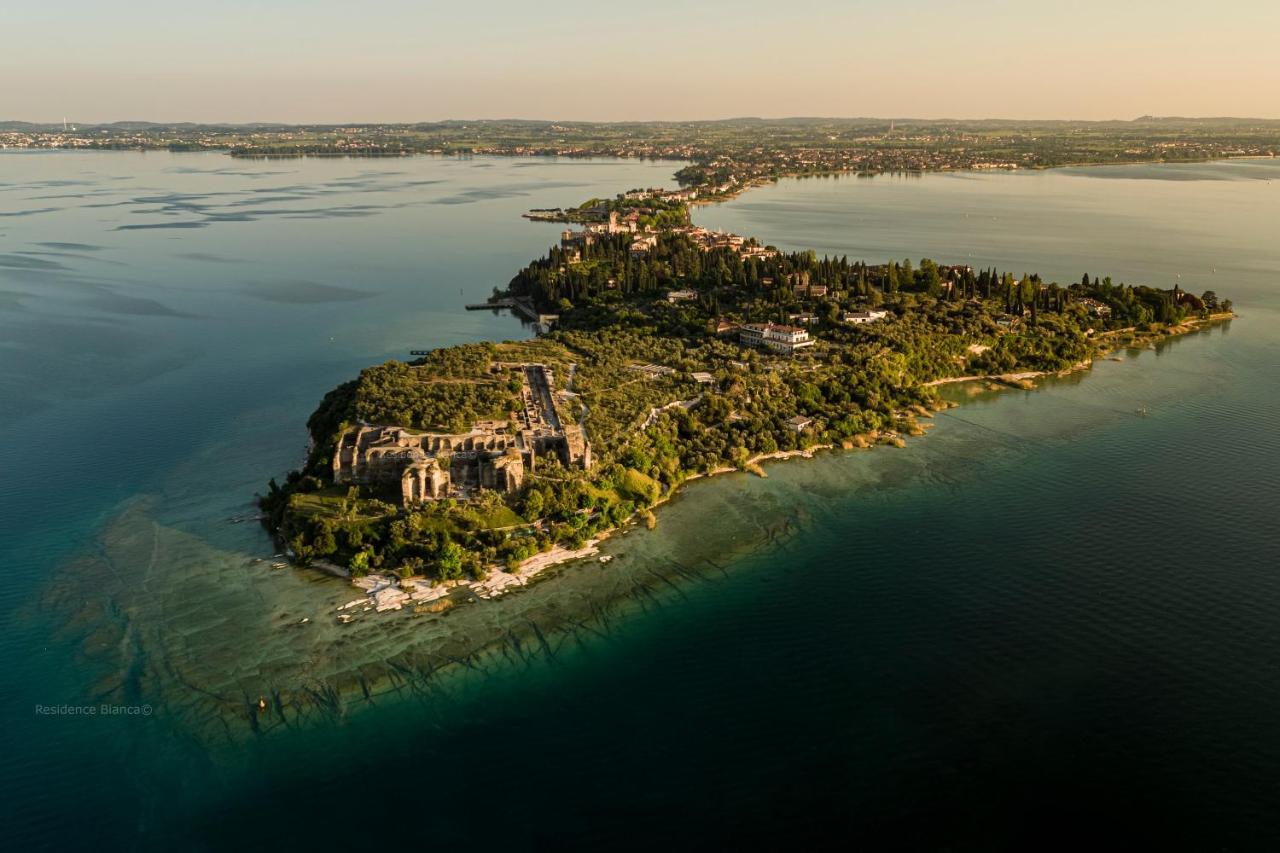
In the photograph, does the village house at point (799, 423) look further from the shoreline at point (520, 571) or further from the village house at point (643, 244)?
the village house at point (643, 244)

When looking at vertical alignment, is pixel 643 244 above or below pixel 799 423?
above

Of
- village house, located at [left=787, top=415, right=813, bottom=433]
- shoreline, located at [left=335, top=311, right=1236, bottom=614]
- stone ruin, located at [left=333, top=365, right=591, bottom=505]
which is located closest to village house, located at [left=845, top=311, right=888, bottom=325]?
shoreline, located at [left=335, top=311, right=1236, bottom=614]

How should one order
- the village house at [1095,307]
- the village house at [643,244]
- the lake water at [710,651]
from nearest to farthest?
the lake water at [710,651], the village house at [1095,307], the village house at [643,244]

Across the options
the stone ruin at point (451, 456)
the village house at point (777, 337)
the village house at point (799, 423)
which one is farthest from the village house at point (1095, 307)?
the stone ruin at point (451, 456)

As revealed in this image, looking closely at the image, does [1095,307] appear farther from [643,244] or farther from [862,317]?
[643,244]

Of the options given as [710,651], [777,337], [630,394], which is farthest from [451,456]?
[777,337]

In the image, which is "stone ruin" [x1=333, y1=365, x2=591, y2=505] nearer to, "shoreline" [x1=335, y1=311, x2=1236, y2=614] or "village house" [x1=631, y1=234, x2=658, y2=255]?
"shoreline" [x1=335, y1=311, x2=1236, y2=614]
